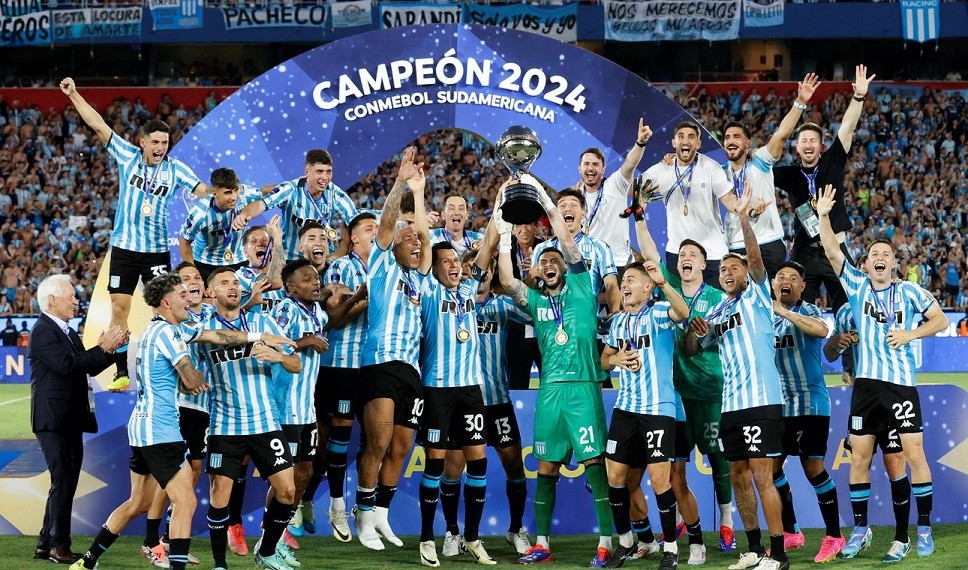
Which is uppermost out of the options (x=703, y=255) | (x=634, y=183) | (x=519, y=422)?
(x=634, y=183)

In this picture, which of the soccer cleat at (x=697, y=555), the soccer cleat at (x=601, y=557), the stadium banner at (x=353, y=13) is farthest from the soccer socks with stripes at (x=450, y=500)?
the stadium banner at (x=353, y=13)

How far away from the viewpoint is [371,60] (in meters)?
9.93

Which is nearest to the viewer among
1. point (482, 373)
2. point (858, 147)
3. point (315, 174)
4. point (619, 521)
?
point (619, 521)

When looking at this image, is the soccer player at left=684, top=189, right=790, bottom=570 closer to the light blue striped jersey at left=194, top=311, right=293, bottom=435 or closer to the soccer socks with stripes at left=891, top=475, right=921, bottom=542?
the soccer socks with stripes at left=891, top=475, right=921, bottom=542

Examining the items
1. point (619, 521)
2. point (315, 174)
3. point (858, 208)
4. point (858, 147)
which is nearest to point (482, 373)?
point (619, 521)

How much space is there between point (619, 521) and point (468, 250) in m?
2.45

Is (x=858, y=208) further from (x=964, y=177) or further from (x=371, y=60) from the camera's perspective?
(x=371, y=60)

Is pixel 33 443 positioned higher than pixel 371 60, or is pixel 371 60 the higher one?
pixel 371 60

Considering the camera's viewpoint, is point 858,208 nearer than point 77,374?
No

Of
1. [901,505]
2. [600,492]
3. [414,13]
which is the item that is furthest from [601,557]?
[414,13]

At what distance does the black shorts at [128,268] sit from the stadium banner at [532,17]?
1772 centimetres

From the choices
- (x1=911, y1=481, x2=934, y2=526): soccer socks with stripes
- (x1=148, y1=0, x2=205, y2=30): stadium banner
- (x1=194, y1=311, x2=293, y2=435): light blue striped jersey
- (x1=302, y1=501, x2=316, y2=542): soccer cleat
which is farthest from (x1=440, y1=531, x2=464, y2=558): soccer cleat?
(x1=148, y1=0, x2=205, y2=30): stadium banner

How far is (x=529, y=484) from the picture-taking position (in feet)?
28.6

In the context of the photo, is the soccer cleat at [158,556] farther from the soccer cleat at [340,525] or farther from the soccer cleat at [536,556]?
the soccer cleat at [536,556]
